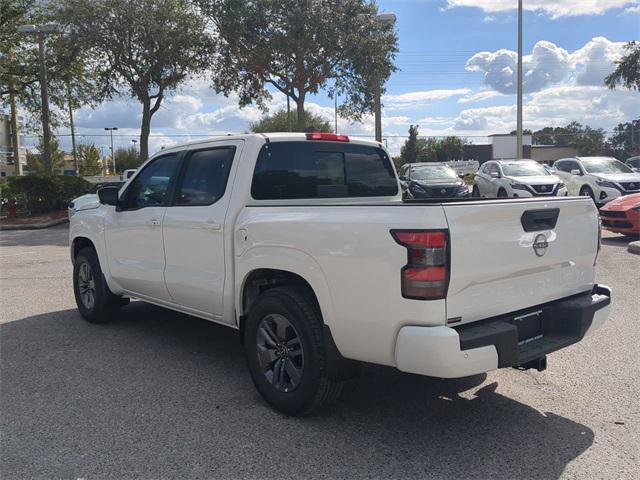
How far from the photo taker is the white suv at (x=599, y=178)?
1605cm

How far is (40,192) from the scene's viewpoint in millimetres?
20562

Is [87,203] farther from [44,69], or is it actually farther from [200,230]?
[44,69]

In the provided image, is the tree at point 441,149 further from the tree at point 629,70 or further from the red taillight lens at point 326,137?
the red taillight lens at point 326,137

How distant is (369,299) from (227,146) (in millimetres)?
2061

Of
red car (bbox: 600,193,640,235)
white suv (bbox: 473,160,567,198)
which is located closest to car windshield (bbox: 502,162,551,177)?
white suv (bbox: 473,160,567,198)

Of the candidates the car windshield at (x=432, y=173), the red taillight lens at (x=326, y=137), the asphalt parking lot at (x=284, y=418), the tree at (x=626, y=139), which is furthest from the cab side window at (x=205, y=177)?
the tree at (x=626, y=139)

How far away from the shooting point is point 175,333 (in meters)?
6.07

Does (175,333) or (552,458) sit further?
(175,333)

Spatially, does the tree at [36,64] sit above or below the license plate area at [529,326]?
above

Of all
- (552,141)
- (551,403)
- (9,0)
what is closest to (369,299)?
(551,403)

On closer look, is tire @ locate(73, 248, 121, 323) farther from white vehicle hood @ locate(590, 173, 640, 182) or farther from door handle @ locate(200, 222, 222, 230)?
white vehicle hood @ locate(590, 173, 640, 182)

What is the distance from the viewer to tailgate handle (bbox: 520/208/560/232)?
3.50 meters

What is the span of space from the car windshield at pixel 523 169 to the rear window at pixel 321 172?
13.4m

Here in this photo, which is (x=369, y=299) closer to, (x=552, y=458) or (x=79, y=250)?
(x=552, y=458)
